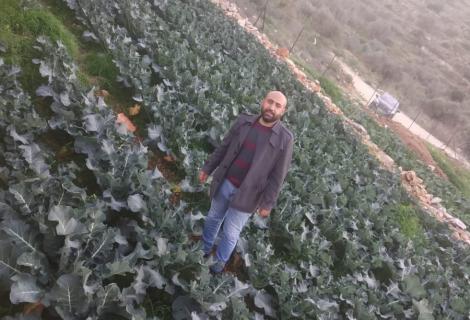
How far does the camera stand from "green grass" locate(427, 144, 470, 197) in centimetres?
2086

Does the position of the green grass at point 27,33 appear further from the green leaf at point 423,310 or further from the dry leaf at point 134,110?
the green leaf at point 423,310

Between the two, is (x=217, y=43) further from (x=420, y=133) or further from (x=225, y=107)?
(x=420, y=133)

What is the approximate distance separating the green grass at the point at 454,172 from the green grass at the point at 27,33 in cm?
1942

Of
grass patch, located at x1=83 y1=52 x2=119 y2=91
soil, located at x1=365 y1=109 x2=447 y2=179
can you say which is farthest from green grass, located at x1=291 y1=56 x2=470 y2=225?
grass patch, located at x1=83 y1=52 x2=119 y2=91

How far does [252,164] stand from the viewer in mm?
4164

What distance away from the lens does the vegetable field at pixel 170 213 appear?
3617mm

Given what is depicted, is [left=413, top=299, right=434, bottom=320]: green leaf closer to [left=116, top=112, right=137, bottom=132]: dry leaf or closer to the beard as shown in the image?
the beard

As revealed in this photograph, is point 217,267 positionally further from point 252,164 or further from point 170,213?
point 252,164

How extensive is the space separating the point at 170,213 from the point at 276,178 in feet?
4.16

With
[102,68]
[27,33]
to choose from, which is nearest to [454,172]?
[102,68]

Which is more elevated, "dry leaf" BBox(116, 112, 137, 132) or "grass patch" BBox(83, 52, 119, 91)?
"grass patch" BBox(83, 52, 119, 91)

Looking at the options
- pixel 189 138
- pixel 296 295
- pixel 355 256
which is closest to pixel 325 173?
pixel 355 256

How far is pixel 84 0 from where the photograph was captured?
25.9ft

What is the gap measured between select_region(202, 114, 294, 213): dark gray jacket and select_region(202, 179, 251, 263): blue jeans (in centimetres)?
13
